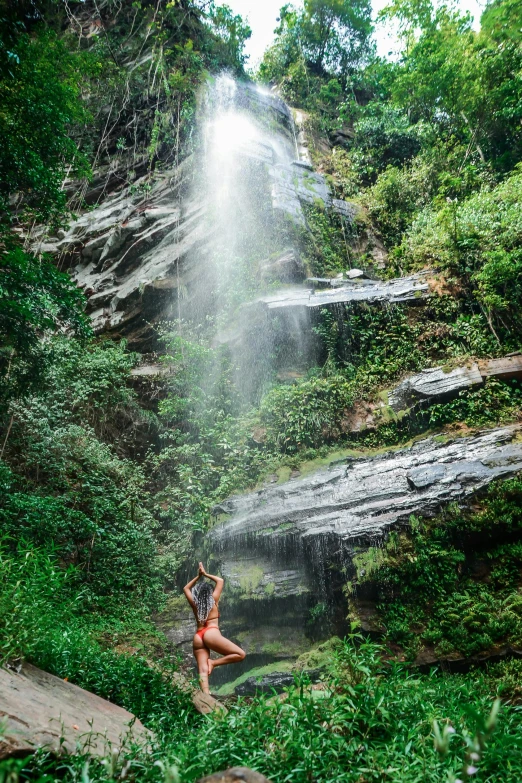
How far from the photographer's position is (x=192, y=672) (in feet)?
23.3

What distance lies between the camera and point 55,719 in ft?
9.33

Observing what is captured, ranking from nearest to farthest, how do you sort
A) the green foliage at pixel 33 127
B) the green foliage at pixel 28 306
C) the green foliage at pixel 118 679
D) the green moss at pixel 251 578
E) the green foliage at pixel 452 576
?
the green foliage at pixel 118 679
the green foliage at pixel 452 576
the green foliage at pixel 28 306
the green foliage at pixel 33 127
the green moss at pixel 251 578

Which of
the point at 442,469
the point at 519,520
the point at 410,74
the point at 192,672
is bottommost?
the point at 192,672

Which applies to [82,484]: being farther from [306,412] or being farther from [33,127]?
[33,127]

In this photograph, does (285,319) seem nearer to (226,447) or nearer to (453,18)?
(226,447)

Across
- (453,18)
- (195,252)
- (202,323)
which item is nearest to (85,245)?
(195,252)

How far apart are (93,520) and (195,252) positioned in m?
8.22

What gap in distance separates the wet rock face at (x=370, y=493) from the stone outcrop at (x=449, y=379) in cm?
117

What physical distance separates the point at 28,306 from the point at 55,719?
5351mm

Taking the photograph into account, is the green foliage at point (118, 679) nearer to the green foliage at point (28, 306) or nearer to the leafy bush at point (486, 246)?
the green foliage at point (28, 306)

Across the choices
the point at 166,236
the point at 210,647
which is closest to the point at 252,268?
the point at 166,236

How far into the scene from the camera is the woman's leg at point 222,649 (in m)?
4.80

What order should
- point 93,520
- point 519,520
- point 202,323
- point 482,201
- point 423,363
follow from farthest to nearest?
point 202,323
point 482,201
point 423,363
point 93,520
point 519,520

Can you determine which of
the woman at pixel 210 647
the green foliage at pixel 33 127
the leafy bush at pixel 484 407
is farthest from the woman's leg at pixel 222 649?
the green foliage at pixel 33 127
